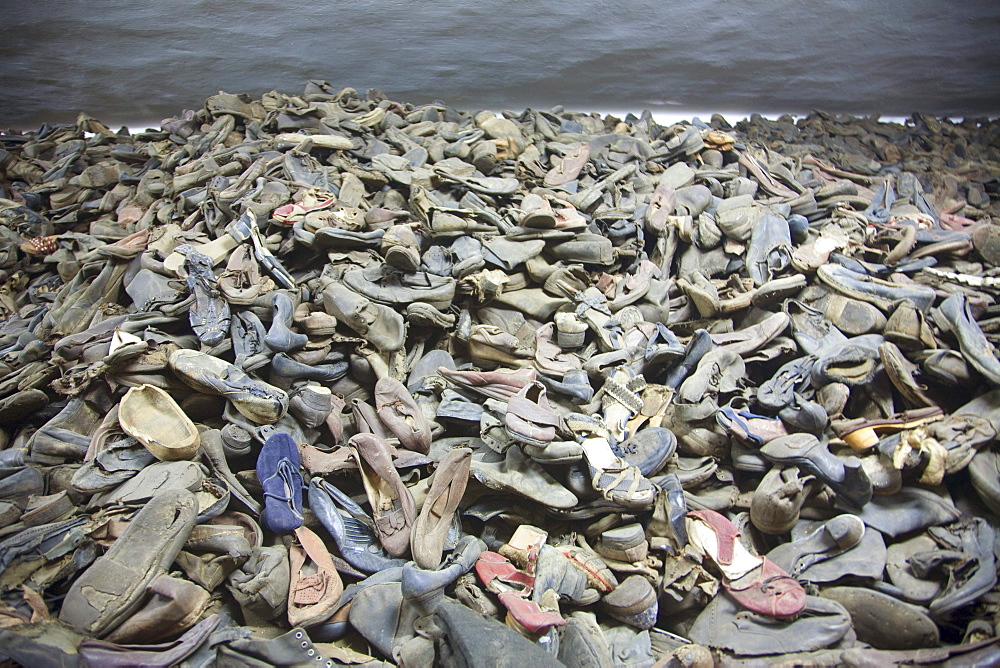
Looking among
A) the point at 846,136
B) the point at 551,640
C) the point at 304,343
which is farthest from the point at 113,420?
the point at 846,136

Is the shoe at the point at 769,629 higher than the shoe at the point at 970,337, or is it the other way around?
the shoe at the point at 970,337

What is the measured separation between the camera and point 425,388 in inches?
82.9

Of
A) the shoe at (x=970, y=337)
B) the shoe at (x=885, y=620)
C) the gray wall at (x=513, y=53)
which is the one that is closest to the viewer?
the shoe at (x=885, y=620)

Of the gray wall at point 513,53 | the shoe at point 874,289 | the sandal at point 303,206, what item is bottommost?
the shoe at point 874,289

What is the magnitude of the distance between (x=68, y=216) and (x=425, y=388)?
303 centimetres

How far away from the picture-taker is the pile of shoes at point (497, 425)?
1.47m

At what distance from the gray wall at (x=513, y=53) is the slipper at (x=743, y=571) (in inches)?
133

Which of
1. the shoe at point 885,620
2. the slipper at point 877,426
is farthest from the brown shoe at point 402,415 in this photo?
the slipper at point 877,426

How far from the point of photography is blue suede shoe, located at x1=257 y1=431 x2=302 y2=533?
1628 mm

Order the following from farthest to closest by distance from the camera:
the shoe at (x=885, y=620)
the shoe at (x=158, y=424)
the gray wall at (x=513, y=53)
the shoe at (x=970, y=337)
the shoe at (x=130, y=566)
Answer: the gray wall at (x=513, y=53)
the shoe at (x=970, y=337)
the shoe at (x=158, y=424)
the shoe at (x=885, y=620)
the shoe at (x=130, y=566)

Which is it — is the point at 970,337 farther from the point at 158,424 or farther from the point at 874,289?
the point at 158,424

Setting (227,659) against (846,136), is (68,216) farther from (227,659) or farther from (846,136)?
(846,136)

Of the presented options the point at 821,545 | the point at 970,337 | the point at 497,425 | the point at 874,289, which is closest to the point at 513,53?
the point at 874,289

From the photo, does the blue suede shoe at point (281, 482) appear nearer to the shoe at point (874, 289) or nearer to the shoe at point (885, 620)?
the shoe at point (885, 620)
